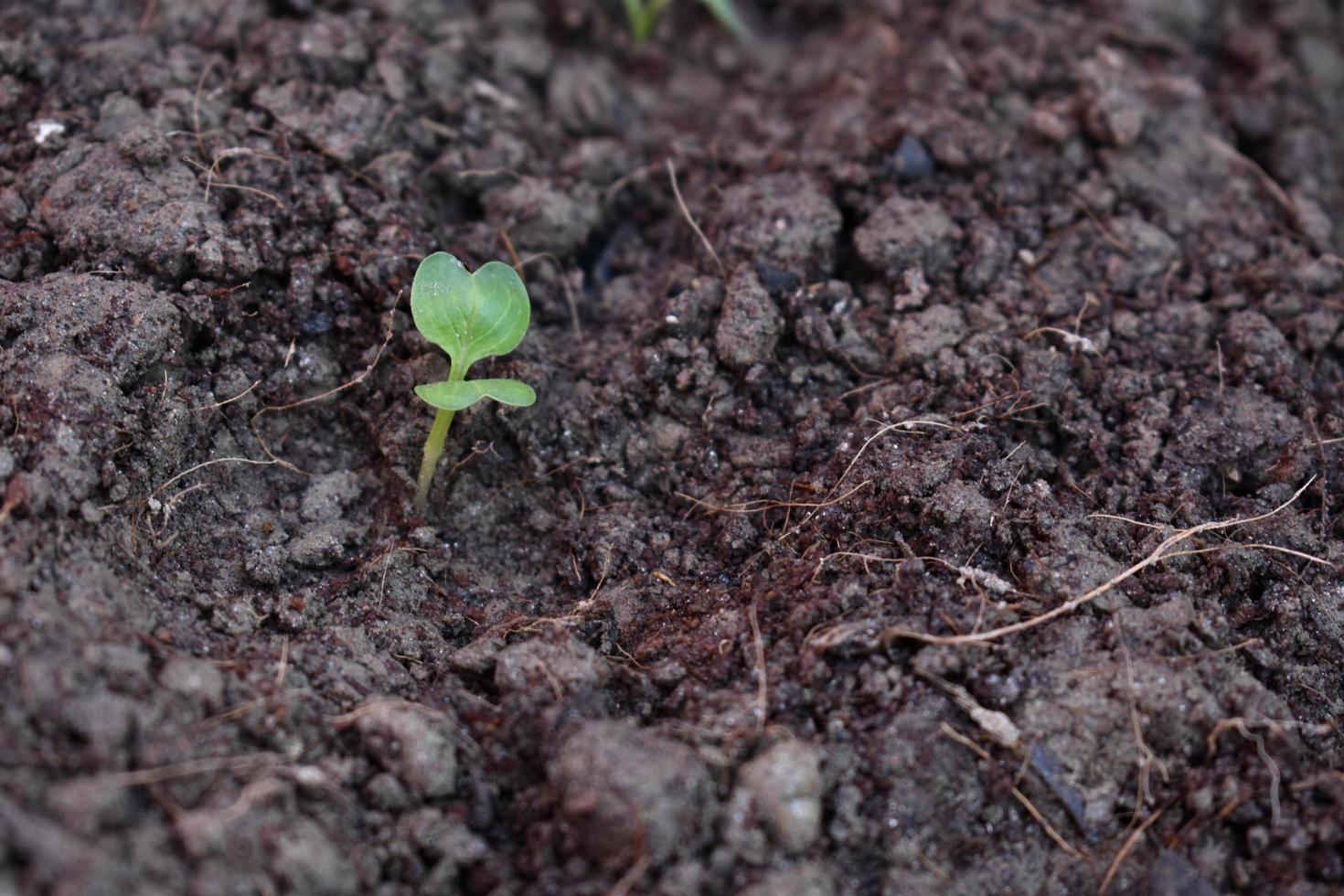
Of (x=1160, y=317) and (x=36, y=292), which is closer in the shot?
(x=36, y=292)

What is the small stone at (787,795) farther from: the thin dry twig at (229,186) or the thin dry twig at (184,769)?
the thin dry twig at (229,186)

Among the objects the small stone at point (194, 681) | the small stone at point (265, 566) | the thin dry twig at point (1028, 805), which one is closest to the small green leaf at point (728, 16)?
the small stone at point (265, 566)

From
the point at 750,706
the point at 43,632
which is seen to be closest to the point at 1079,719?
the point at 750,706

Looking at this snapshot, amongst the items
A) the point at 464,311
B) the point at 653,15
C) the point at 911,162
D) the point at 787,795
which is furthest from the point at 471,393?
the point at 653,15

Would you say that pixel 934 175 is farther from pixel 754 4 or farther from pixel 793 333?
pixel 754 4

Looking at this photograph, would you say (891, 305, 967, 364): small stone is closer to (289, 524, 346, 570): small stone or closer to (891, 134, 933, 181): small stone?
(891, 134, 933, 181): small stone

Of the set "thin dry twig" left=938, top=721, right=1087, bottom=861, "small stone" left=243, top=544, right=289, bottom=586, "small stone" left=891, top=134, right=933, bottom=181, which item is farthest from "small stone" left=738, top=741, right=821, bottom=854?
"small stone" left=891, top=134, right=933, bottom=181

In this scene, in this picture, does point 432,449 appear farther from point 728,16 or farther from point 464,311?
point 728,16
